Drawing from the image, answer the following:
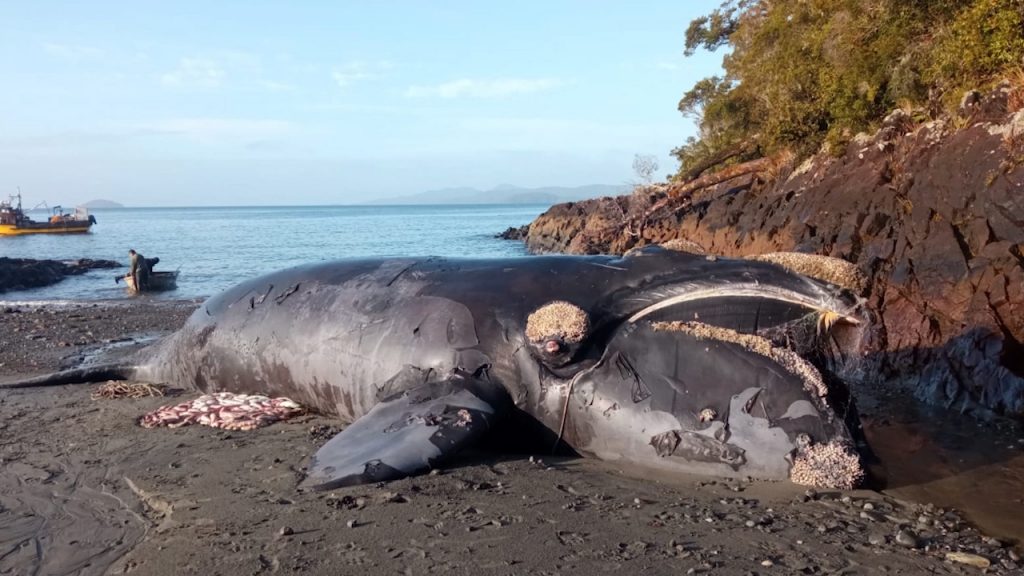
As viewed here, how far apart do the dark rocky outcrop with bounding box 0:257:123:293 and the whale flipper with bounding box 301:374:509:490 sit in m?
25.6

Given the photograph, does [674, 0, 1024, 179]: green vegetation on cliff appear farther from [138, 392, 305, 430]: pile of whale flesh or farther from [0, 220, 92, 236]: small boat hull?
[0, 220, 92, 236]: small boat hull

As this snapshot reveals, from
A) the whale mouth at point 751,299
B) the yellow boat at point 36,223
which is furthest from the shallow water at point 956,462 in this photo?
the yellow boat at point 36,223

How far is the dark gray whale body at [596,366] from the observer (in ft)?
16.5

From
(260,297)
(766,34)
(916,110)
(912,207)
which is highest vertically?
(766,34)

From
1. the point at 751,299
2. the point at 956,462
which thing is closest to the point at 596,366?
the point at 751,299

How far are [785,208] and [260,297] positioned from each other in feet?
38.1

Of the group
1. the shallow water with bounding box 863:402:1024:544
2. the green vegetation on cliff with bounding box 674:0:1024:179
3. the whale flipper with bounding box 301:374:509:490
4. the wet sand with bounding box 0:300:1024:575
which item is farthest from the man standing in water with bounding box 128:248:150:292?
the shallow water with bounding box 863:402:1024:544

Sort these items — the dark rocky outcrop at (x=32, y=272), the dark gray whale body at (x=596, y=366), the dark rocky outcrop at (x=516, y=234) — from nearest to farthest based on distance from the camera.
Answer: the dark gray whale body at (x=596, y=366)
the dark rocky outcrop at (x=32, y=272)
the dark rocky outcrop at (x=516, y=234)

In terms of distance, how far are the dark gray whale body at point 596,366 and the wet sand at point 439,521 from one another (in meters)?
0.23

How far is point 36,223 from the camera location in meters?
60.3

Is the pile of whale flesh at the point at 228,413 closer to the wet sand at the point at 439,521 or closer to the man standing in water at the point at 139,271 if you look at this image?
the wet sand at the point at 439,521

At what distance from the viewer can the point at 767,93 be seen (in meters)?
21.4

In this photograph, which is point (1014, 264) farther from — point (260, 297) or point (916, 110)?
point (260, 297)

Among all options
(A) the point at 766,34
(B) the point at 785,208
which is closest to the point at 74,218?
(A) the point at 766,34
